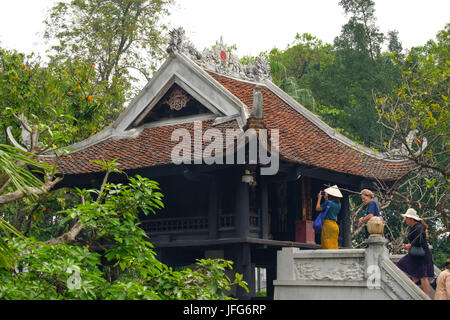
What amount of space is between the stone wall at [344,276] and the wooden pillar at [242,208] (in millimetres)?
1621

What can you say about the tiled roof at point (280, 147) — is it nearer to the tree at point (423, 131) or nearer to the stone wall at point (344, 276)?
the tree at point (423, 131)

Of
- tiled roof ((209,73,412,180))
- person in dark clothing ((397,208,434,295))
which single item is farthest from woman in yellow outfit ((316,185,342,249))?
tiled roof ((209,73,412,180))

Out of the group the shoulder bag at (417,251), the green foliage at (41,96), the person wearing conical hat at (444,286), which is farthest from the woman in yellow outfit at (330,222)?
the green foliage at (41,96)

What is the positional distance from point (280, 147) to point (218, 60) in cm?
440

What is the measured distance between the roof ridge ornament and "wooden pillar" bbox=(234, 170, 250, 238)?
4.17 meters

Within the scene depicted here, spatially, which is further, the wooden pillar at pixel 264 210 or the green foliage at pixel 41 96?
the green foliage at pixel 41 96

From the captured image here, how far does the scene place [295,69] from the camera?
126 feet

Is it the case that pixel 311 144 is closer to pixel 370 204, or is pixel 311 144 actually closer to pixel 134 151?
pixel 370 204

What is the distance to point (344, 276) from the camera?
36.2 feet

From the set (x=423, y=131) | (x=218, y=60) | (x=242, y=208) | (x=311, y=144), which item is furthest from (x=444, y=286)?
(x=218, y=60)

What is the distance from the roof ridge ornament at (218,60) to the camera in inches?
635

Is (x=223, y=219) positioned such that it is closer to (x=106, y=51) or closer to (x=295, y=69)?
(x=106, y=51)

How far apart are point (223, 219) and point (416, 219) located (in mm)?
5727
